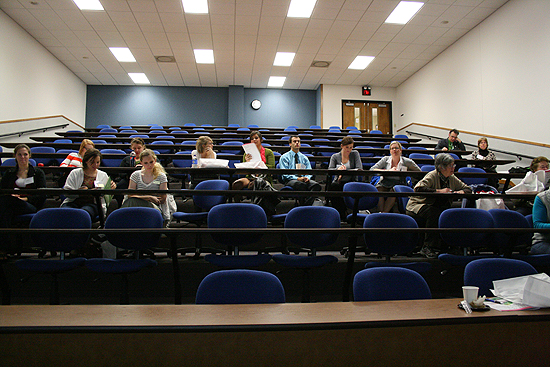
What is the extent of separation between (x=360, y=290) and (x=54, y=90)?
10.2 meters

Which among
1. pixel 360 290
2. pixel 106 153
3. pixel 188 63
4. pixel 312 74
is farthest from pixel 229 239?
pixel 312 74

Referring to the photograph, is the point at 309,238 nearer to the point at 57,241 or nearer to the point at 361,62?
the point at 57,241

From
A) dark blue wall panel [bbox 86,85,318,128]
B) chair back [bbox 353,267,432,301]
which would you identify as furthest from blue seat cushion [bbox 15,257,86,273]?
dark blue wall panel [bbox 86,85,318,128]

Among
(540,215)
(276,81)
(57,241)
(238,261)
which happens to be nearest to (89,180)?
(57,241)

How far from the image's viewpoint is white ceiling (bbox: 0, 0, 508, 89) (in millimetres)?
6879

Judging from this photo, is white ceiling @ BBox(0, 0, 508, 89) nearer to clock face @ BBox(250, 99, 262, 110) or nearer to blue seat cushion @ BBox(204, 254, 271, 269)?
clock face @ BBox(250, 99, 262, 110)

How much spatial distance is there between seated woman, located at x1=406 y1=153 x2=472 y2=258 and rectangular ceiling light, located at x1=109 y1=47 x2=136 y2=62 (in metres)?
8.03

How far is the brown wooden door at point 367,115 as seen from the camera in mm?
11688

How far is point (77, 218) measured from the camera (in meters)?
2.64

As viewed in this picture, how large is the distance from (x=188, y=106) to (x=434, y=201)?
992 cm

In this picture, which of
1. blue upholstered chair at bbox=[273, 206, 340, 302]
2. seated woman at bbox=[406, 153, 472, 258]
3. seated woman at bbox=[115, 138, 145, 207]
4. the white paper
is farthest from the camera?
seated woman at bbox=[115, 138, 145, 207]

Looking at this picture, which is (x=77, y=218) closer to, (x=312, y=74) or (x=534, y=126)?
(x=534, y=126)

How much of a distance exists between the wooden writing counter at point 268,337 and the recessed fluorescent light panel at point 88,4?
689 centimetres

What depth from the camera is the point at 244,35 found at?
8055 millimetres
